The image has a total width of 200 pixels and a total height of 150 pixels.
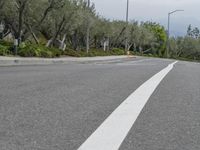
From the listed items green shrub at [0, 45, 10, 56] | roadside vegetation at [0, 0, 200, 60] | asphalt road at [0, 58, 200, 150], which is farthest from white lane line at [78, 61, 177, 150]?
roadside vegetation at [0, 0, 200, 60]

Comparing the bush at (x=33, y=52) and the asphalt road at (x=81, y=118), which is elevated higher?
the asphalt road at (x=81, y=118)

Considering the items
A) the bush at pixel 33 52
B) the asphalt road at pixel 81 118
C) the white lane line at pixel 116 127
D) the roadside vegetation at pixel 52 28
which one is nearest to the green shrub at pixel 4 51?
the roadside vegetation at pixel 52 28

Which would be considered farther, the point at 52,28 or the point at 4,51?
the point at 52,28

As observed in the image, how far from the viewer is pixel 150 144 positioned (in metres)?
6.12

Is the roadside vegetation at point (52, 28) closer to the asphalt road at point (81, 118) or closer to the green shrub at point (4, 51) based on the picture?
the green shrub at point (4, 51)

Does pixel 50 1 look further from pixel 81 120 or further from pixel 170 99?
pixel 81 120

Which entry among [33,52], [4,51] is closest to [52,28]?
[33,52]

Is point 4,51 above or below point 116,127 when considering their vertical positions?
below

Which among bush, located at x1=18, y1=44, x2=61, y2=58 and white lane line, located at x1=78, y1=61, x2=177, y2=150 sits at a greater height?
white lane line, located at x1=78, y1=61, x2=177, y2=150

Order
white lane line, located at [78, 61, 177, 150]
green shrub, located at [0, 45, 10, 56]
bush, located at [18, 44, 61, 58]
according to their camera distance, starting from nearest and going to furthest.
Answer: white lane line, located at [78, 61, 177, 150]
green shrub, located at [0, 45, 10, 56]
bush, located at [18, 44, 61, 58]

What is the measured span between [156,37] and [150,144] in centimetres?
11172

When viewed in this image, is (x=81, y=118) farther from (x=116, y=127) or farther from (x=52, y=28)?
(x=52, y=28)

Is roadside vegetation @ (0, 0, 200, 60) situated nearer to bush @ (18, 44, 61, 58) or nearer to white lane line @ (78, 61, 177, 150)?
bush @ (18, 44, 61, 58)

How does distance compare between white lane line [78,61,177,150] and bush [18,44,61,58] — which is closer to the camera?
white lane line [78,61,177,150]
